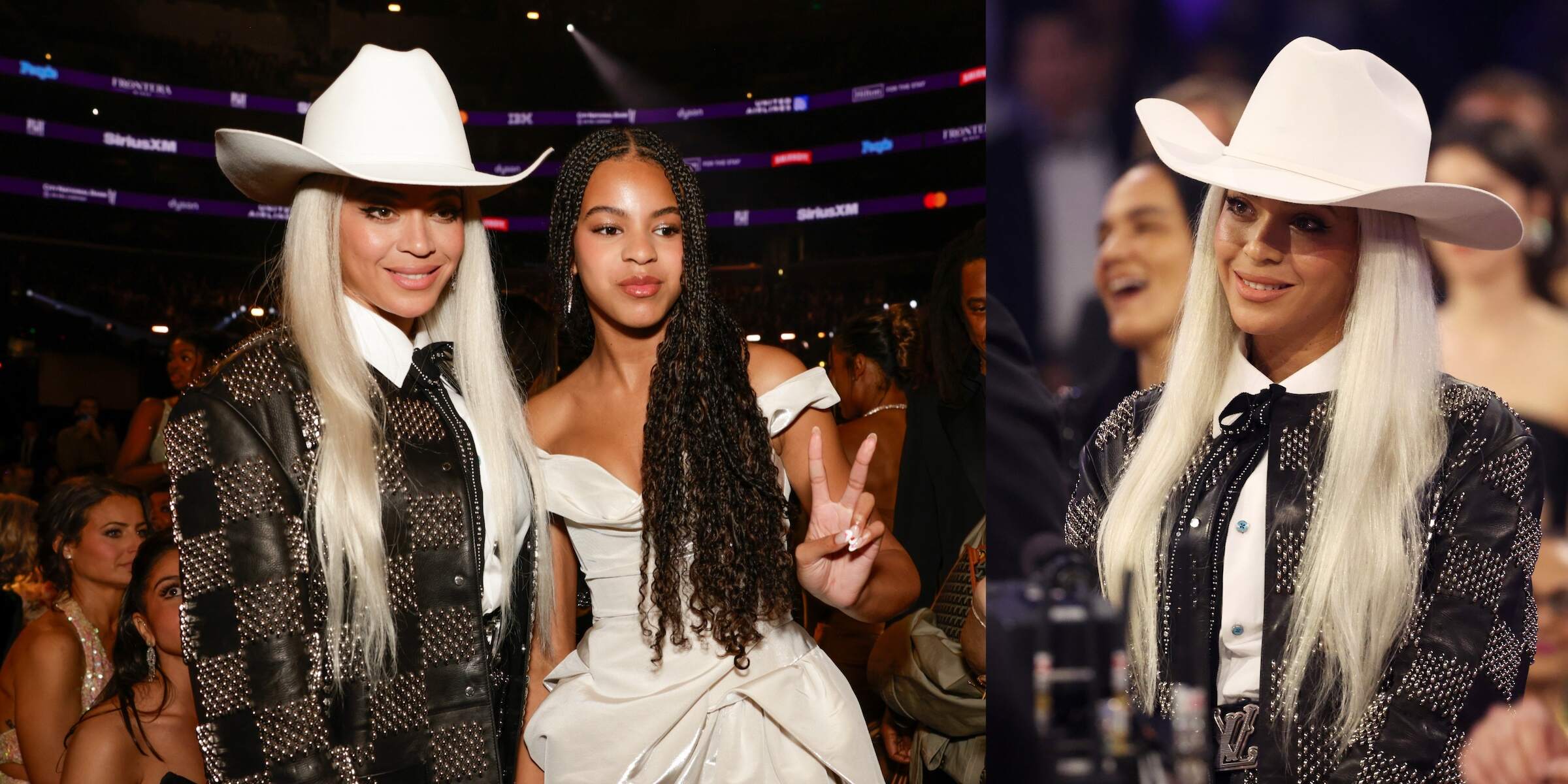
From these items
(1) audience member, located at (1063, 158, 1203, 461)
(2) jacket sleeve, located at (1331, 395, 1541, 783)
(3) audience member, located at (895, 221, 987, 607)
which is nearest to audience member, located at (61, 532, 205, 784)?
(3) audience member, located at (895, 221, 987, 607)

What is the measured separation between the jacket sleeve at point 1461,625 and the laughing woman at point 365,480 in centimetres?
143

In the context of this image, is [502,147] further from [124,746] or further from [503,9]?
[124,746]

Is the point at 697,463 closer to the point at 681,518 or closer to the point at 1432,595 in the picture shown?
the point at 681,518

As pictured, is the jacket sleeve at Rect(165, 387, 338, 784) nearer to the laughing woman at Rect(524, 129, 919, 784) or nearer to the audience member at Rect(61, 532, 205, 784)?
the laughing woman at Rect(524, 129, 919, 784)

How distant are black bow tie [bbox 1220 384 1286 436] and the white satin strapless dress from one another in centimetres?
85

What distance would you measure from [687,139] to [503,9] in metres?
2.31

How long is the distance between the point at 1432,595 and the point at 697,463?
4.11 feet

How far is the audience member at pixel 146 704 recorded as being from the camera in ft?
9.63

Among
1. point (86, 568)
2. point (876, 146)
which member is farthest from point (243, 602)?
point (876, 146)

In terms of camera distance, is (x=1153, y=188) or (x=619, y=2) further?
(x=619, y=2)

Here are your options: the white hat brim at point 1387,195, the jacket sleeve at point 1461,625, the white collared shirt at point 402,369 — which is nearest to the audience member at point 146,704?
the white collared shirt at point 402,369

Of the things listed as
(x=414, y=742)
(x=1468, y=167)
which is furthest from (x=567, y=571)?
(x=1468, y=167)

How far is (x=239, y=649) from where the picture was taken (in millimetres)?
1894

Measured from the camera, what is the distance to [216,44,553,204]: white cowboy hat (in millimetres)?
2143
